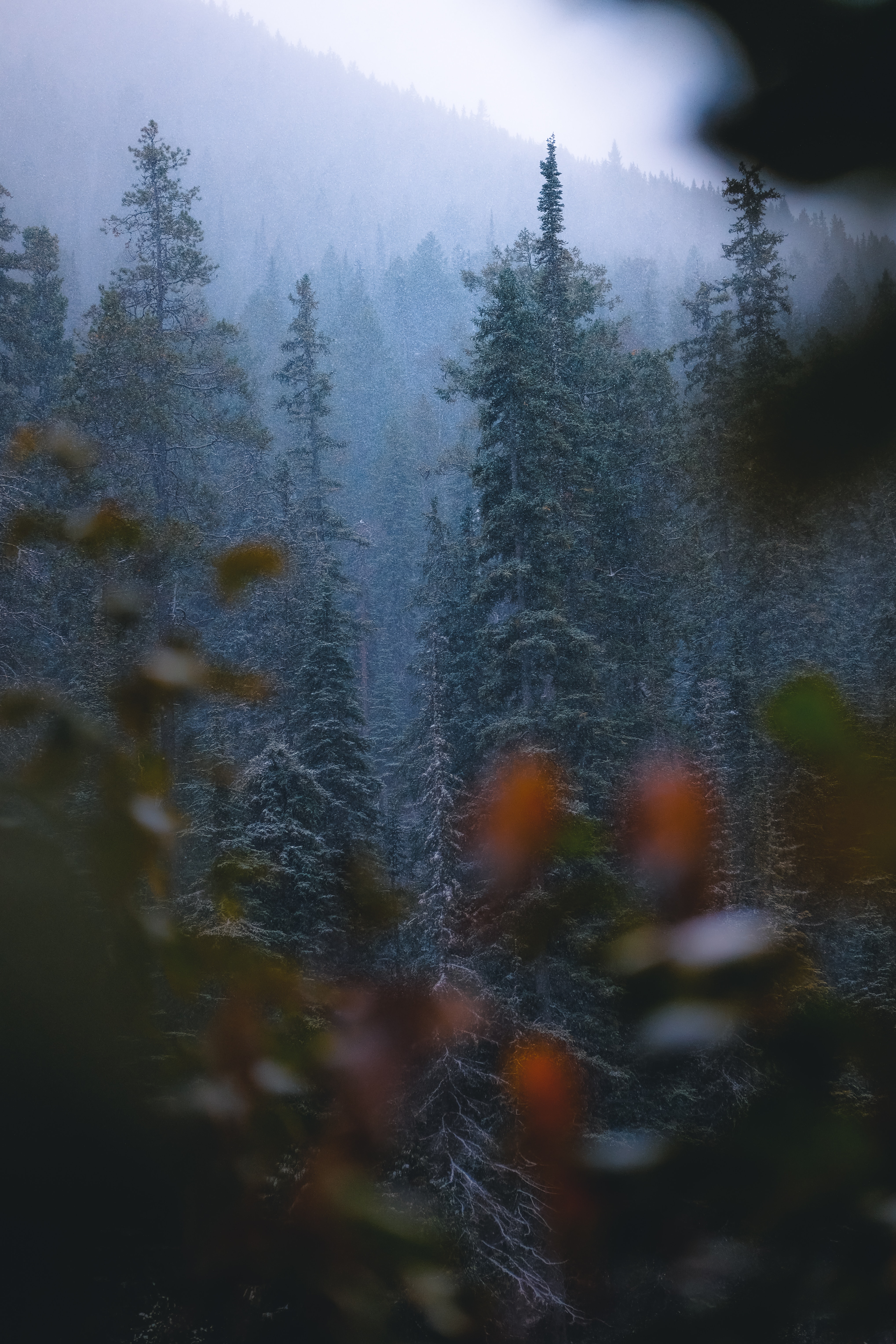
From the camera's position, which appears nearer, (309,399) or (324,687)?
(324,687)

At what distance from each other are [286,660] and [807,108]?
15211 millimetres

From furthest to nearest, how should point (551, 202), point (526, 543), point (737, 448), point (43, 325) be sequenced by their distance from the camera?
point (43, 325)
point (551, 202)
point (526, 543)
point (737, 448)

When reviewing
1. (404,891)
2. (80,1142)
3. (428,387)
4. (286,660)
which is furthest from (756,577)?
(428,387)

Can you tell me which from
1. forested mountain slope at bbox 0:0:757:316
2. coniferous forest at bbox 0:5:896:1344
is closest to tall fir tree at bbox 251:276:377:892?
coniferous forest at bbox 0:5:896:1344

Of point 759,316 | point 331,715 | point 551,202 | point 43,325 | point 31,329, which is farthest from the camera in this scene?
point 43,325

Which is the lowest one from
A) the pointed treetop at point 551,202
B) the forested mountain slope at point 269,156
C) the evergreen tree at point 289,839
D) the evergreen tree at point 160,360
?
the evergreen tree at point 289,839

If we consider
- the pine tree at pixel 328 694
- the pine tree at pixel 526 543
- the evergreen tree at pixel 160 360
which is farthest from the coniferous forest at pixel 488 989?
the evergreen tree at pixel 160 360

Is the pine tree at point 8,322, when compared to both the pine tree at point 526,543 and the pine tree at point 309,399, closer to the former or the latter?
the pine tree at point 309,399

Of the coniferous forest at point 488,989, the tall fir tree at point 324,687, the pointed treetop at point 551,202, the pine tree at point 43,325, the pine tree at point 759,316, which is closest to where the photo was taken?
the coniferous forest at point 488,989

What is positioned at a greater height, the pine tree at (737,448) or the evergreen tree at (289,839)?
the pine tree at (737,448)

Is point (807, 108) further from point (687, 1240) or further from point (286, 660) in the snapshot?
point (286, 660)

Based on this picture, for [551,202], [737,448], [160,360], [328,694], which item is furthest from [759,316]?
[551,202]

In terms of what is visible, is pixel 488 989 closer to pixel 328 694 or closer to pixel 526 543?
pixel 526 543

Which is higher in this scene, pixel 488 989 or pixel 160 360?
pixel 160 360
